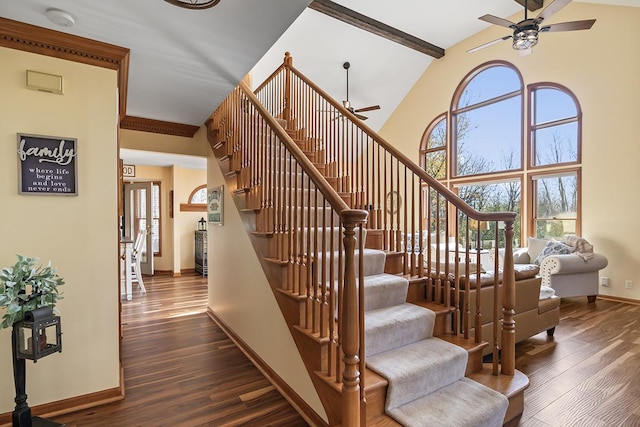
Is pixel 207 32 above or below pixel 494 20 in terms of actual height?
below

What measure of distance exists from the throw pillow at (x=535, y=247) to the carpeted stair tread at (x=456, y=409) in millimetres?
4186

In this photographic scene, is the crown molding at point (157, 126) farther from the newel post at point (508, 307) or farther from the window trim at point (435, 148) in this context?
the window trim at point (435, 148)

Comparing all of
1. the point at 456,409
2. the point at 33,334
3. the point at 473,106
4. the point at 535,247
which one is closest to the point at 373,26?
the point at 473,106

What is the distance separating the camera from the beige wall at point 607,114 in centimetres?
470

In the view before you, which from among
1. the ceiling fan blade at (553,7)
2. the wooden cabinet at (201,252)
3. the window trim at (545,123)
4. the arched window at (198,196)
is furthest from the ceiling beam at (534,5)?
the wooden cabinet at (201,252)

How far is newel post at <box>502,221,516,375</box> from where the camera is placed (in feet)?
6.93

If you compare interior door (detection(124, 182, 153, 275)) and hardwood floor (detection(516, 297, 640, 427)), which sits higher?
interior door (detection(124, 182, 153, 275))

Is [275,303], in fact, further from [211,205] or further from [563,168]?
[563,168]

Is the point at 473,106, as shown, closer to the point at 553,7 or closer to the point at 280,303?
the point at 553,7

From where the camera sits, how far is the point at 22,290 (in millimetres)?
1667

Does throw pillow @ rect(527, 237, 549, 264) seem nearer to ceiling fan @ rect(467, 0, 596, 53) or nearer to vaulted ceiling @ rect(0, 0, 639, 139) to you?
ceiling fan @ rect(467, 0, 596, 53)

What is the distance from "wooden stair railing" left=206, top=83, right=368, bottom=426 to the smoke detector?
1.23 metres

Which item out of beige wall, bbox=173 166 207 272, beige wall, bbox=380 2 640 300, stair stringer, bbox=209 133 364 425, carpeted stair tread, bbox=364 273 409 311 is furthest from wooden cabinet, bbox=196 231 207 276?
beige wall, bbox=380 2 640 300

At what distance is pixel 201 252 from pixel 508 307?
6.05m
